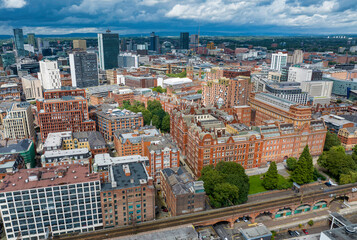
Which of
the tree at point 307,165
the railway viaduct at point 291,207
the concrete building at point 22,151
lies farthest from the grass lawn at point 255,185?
the concrete building at point 22,151

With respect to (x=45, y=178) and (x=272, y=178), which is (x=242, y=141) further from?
(x=45, y=178)

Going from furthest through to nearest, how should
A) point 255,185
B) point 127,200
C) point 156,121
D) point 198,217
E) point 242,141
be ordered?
point 156,121
point 242,141
point 255,185
point 198,217
point 127,200

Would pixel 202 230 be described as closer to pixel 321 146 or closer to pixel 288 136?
pixel 288 136

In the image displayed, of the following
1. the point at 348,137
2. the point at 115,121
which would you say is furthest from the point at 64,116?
the point at 348,137

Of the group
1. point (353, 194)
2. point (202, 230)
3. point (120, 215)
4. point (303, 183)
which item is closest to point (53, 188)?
point (120, 215)

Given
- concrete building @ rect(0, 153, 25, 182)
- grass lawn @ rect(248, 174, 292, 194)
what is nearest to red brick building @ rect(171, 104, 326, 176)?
grass lawn @ rect(248, 174, 292, 194)

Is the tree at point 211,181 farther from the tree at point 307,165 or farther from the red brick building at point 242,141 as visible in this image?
the tree at point 307,165

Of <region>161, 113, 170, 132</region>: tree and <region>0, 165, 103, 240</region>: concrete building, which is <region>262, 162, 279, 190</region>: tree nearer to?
<region>0, 165, 103, 240</region>: concrete building
